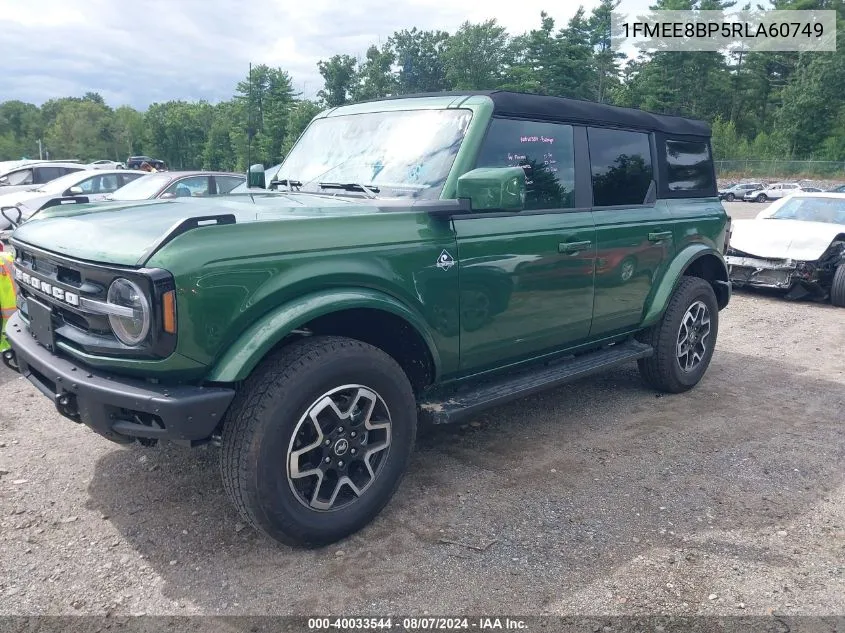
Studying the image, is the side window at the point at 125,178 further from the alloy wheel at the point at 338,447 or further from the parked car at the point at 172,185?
the alloy wheel at the point at 338,447

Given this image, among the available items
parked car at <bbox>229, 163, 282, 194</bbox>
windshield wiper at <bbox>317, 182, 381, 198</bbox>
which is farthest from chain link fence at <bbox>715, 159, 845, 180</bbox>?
windshield wiper at <bbox>317, 182, 381, 198</bbox>

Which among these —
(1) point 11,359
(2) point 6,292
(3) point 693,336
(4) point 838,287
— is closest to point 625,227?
(3) point 693,336

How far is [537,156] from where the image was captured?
13.0 ft

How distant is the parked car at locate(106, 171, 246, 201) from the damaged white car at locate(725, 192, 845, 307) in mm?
7709

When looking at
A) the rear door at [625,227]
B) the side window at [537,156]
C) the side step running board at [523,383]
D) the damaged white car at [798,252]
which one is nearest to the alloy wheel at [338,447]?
the side step running board at [523,383]

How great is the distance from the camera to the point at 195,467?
3.75 m

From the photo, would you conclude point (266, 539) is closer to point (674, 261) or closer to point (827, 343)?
point (674, 261)

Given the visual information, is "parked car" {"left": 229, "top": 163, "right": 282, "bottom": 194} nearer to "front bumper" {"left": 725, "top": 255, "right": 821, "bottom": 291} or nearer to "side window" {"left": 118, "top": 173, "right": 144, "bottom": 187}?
"front bumper" {"left": 725, "top": 255, "right": 821, "bottom": 291}

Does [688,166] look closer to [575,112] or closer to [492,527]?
[575,112]

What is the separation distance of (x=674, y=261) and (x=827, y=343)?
134 inches

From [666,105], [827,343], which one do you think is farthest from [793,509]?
[666,105]

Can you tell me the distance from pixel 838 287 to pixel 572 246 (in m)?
6.95

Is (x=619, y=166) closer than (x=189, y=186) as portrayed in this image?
Yes

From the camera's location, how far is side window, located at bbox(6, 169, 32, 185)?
15.9m
